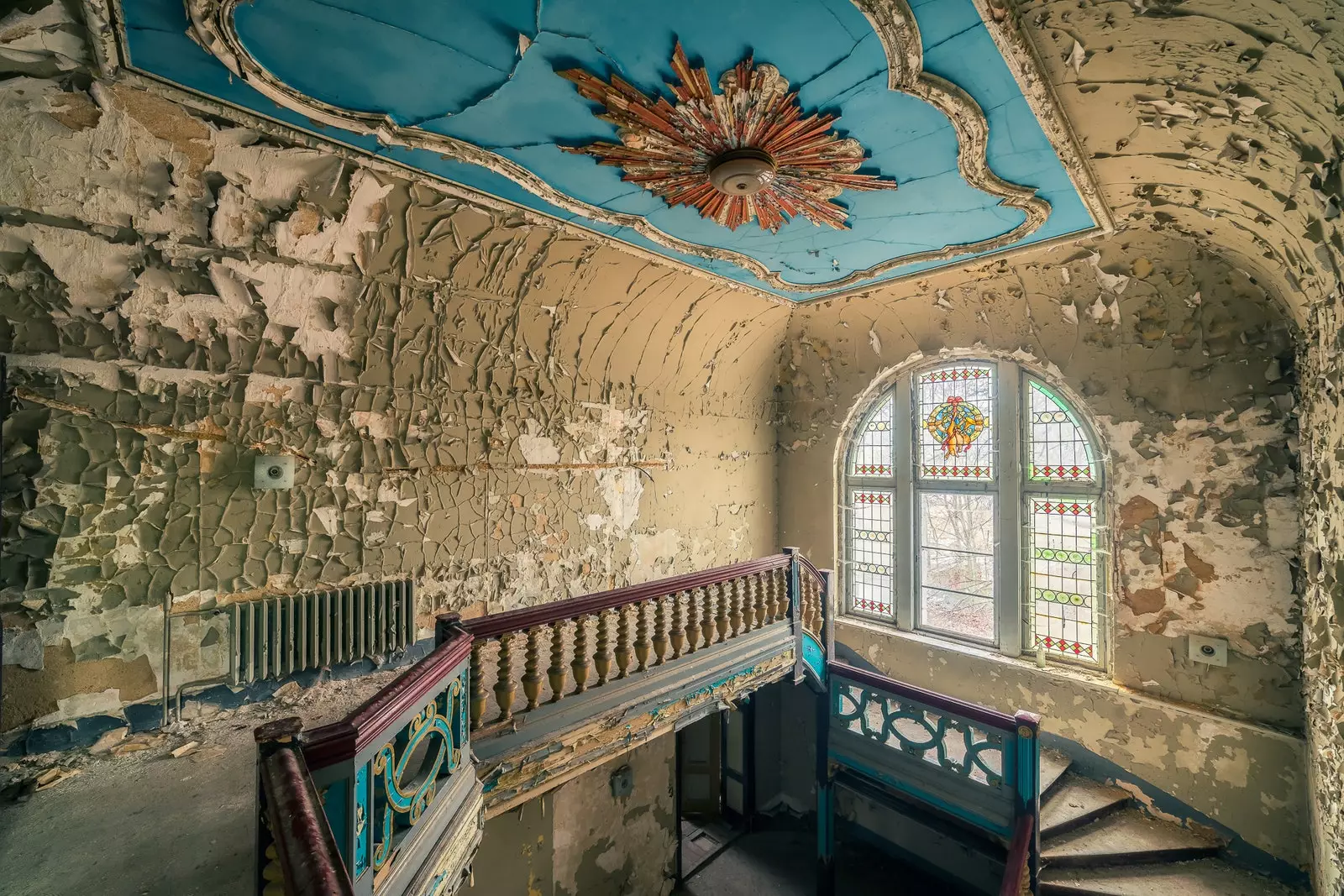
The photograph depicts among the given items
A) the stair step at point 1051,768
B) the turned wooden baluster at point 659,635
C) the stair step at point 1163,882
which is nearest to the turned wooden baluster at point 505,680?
the turned wooden baluster at point 659,635

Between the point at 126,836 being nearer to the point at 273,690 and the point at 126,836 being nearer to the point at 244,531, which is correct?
the point at 273,690

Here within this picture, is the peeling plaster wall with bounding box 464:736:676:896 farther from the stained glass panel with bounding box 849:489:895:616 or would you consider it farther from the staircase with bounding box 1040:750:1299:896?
the staircase with bounding box 1040:750:1299:896

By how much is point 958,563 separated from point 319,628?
5.46 meters

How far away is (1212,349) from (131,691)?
695 cm

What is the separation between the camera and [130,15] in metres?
1.90

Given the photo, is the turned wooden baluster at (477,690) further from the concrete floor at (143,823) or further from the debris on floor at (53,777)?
the debris on floor at (53,777)

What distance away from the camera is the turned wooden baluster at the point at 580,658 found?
303 centimetres

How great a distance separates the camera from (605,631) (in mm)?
3117

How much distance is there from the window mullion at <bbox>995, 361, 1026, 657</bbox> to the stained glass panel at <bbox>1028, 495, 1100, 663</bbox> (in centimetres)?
12

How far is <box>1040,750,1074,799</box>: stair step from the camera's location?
14.3 ft

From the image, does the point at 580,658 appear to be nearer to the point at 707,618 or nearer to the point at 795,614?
the point at 707,618

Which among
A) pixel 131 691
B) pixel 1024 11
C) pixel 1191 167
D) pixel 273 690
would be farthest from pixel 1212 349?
pixel 131 691

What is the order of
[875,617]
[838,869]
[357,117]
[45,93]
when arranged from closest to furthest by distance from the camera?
[45,93]
[357,117]
[838,869]
[875,617]

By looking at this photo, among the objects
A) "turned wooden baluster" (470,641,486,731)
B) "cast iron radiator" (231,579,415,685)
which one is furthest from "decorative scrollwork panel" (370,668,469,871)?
"cast iron radiator" (231,579,415,685)
